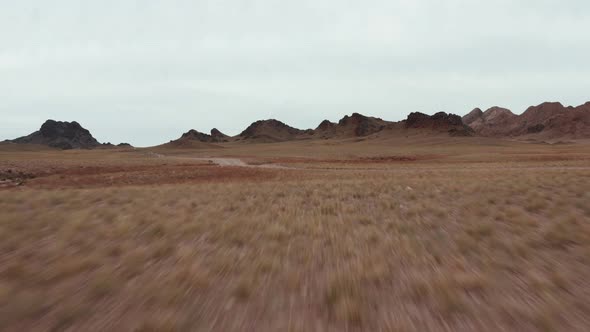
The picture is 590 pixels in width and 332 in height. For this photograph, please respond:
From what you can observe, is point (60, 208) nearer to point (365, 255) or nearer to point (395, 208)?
point (365, 255)

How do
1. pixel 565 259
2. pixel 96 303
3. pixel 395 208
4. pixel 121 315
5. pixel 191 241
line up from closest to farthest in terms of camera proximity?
pixel 121 315, pixel 96 303, pixel 565 259, pixel 191 241, pixel 395 208

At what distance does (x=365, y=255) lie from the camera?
18.9 feet

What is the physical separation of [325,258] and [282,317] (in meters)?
2.16

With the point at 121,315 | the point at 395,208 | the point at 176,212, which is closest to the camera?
the point at 121,315

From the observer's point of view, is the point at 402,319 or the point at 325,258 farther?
the point at 325,258

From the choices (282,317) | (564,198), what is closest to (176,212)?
(282,317)

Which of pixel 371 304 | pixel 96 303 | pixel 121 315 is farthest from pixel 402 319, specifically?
pixel 96 303

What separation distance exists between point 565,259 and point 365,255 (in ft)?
11.1

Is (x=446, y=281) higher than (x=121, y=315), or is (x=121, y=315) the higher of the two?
(x=121, y=315)

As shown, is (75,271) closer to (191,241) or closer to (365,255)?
(191,241)

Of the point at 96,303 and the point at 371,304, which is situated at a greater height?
the point at 96,303

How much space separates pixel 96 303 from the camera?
12.5 ft

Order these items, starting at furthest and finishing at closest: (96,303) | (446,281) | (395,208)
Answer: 1. (395,208)
2. (446,281)
3. (96,303)

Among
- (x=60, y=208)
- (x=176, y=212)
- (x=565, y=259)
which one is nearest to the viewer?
(x=565, y=259)
